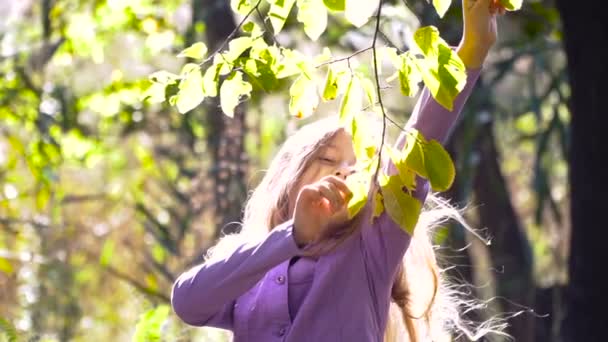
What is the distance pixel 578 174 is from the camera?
4203 mm

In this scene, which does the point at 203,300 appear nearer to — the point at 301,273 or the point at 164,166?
the point at 301,273

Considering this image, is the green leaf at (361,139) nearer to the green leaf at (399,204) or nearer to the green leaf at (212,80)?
the green leaf at (399,204)

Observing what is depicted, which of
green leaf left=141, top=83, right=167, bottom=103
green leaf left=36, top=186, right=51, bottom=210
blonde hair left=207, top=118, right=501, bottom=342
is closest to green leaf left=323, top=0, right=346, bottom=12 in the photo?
green leaf left=141, top=83, right=167, bottom=103

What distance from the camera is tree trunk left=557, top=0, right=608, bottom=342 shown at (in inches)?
160

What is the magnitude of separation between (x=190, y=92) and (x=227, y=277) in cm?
32

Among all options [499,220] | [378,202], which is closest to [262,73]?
[378,202]

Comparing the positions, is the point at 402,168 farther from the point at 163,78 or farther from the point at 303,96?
the point at 163,78

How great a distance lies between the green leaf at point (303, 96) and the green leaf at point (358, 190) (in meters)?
0.17

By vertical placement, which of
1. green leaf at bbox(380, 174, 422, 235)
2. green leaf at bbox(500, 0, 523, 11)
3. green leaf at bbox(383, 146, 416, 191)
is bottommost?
green leaf at bbox(380, 174, 422, 235)

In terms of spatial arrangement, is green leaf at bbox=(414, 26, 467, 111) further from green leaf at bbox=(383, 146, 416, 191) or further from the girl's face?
the girl's face

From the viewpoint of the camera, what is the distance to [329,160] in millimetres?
2354

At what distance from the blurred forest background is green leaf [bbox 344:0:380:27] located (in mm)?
1674

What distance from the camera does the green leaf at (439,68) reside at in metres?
1.63

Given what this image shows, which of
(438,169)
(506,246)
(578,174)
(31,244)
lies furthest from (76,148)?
(438,169)
